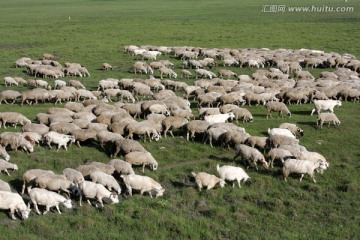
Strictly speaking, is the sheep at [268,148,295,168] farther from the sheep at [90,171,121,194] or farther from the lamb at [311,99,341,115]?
the lamb at [311,99,341,115]

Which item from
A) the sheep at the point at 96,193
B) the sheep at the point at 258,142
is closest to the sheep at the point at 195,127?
the sheep at the point at 258,142

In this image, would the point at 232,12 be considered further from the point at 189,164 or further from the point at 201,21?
the point at 189,164

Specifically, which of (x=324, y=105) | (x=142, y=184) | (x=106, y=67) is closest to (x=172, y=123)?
(x=142, y=184)

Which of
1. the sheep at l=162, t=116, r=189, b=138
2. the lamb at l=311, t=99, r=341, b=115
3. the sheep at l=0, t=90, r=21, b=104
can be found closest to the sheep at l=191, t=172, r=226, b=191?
the sheep at l=162, t=116, r=189, b=138

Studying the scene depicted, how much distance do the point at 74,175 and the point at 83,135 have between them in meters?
3.87

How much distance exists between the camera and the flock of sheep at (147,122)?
14.2 meters

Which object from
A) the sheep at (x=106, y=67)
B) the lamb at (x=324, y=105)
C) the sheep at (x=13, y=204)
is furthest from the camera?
the sheep at (x=106, y=67)

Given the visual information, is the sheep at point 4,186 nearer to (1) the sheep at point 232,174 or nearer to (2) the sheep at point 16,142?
(2) the sheep at point 16,142

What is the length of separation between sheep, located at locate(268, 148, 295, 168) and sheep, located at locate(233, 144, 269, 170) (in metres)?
0.30

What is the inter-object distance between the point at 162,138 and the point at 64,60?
23.4m

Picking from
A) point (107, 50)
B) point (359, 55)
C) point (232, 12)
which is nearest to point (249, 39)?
point (359, 55)

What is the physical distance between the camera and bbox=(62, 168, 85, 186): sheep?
559 inches

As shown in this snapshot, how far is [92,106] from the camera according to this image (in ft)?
72.5

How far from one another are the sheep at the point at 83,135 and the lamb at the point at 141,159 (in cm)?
266
